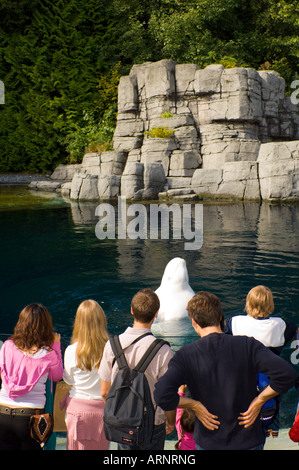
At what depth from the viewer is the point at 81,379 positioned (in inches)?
113

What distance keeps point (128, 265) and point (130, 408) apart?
6.53 m

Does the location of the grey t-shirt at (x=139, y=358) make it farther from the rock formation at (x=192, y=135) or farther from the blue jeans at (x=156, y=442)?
the rock formation at (x=192, y=135)

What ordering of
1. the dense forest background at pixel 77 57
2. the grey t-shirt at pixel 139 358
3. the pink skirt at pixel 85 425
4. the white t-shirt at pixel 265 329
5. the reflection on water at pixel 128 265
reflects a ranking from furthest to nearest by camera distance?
the dense forest background at pixel 77 57 → the reflection on water at pixel 128 265 → the white t-shirt at pixel 265 329 → the pink skirt at pixel 85 425 → the grey t-shirt at pixel 139 358

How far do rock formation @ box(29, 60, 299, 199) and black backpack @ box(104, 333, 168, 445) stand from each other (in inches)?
643

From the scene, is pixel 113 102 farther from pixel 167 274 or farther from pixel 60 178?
pixel 167 274

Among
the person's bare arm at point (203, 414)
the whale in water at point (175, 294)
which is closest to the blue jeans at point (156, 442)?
the person's bare arm at point (203, 414)

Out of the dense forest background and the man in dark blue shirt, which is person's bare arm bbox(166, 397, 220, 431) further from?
the dense forest background

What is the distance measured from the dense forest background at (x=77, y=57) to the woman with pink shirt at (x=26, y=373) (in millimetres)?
23896

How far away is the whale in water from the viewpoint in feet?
18.6

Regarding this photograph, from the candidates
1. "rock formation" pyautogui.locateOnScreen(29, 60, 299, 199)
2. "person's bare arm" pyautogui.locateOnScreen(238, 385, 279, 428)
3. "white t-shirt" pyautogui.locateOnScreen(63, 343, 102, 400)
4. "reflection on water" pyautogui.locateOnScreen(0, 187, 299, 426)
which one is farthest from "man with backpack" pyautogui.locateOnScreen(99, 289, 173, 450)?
"rock formation" pyautogui.locateOnScreen(29, 60, 299, 199)

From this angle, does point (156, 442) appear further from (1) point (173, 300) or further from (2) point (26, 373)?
(1) point (173, 300)

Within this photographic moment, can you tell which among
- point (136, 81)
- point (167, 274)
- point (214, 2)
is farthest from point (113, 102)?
point (167, 274)

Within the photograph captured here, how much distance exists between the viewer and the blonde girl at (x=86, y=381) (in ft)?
9.18

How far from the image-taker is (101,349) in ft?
9.33
